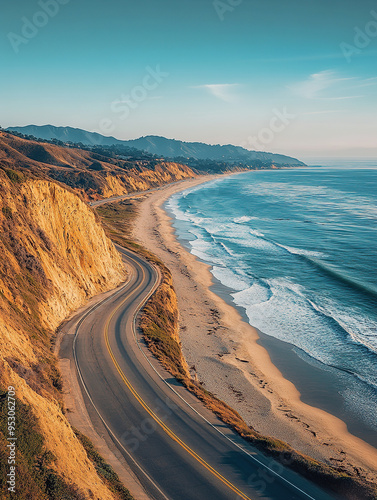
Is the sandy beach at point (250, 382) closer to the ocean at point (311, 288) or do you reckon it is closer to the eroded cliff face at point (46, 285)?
the ocean at point (311, 288)

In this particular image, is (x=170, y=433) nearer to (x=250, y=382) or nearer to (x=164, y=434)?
(x=164, y=434)

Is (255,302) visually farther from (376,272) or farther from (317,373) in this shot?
(376,272)

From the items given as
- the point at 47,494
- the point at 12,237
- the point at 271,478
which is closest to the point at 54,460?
the point at 47,494

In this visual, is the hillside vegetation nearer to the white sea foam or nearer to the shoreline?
the white sea foam

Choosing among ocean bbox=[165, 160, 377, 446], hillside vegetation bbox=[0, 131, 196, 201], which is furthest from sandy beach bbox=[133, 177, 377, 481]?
hillside vegetation bbox=[0, 131, 196, 201]

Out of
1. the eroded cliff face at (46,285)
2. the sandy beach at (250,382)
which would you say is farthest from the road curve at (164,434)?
the sandy beach at (250,382)

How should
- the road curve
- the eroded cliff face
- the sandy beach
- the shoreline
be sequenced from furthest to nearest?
the shoreline < the sandy beach < the road curve < the eroded cliff face
